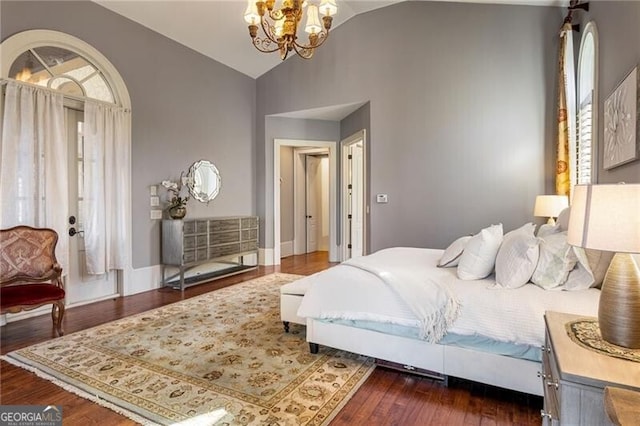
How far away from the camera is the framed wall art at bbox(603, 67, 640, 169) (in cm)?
220

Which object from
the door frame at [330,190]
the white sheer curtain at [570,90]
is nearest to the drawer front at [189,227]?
the door frame at [330,190]

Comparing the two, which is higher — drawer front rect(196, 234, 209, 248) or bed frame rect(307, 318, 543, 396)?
drawer front rect(196, 234, 209, 248)

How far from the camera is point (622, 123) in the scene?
2.39 meters

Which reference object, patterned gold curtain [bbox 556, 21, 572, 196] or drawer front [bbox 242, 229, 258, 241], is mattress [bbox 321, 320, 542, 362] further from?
drawer front [bbox 242, 229, 258, 241]

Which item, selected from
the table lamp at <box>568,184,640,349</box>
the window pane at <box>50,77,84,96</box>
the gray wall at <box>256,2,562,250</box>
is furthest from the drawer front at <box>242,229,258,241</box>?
the table lamp at <box>568,184,640,349</box>

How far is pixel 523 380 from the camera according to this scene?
1.99 m

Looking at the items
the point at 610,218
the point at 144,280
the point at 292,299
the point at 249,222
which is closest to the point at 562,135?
the point at 610,218

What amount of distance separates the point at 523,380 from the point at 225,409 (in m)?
1.72

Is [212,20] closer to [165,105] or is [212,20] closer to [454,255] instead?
[165,105]

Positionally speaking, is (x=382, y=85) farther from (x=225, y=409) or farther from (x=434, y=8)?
(x=225, y=409)

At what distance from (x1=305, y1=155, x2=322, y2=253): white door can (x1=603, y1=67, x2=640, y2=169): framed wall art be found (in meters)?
6.27

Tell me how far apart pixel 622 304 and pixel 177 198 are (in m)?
4.93

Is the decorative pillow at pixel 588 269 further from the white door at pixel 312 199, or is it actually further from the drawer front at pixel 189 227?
the white door at pixel 312 199

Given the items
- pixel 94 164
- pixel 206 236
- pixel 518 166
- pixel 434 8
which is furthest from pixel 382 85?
pixel 94 164
